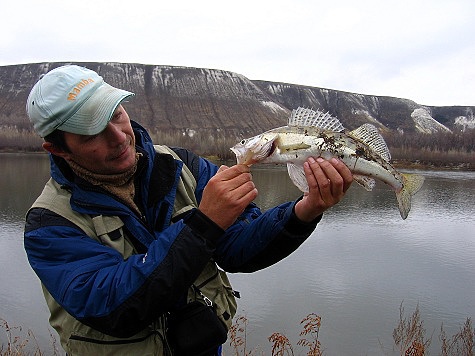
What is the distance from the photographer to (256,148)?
246 cm

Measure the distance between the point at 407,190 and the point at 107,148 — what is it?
6.70 feet

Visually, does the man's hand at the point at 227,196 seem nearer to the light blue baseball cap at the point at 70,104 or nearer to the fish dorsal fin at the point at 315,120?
the light blue baseball cap at the point at 70,104

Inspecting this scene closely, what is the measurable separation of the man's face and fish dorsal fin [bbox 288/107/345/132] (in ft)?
3.76

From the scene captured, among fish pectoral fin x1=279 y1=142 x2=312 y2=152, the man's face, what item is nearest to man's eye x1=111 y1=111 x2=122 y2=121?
the man's face

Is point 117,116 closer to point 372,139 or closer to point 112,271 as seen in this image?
point 112,271

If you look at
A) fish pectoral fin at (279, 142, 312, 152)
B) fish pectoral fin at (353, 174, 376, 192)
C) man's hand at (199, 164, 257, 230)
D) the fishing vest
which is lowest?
the fishing vest

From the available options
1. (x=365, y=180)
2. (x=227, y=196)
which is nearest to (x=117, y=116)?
(x=227, y=196)

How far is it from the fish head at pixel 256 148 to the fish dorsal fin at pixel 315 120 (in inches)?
9.6

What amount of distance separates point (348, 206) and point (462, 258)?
8.37m

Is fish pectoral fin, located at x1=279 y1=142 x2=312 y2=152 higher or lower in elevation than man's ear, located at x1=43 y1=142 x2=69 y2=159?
higher

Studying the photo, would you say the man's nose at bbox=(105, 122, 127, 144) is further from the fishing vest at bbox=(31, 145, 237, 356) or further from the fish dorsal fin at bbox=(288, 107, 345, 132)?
the fish dorsal fin at bbox=(288, 107, 345, 132)

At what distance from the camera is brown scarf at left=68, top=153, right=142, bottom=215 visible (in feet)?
6.70

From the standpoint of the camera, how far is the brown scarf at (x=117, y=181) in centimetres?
204

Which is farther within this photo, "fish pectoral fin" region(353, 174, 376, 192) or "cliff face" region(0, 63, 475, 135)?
"cliff face" region(0, 63, 475, 135)
